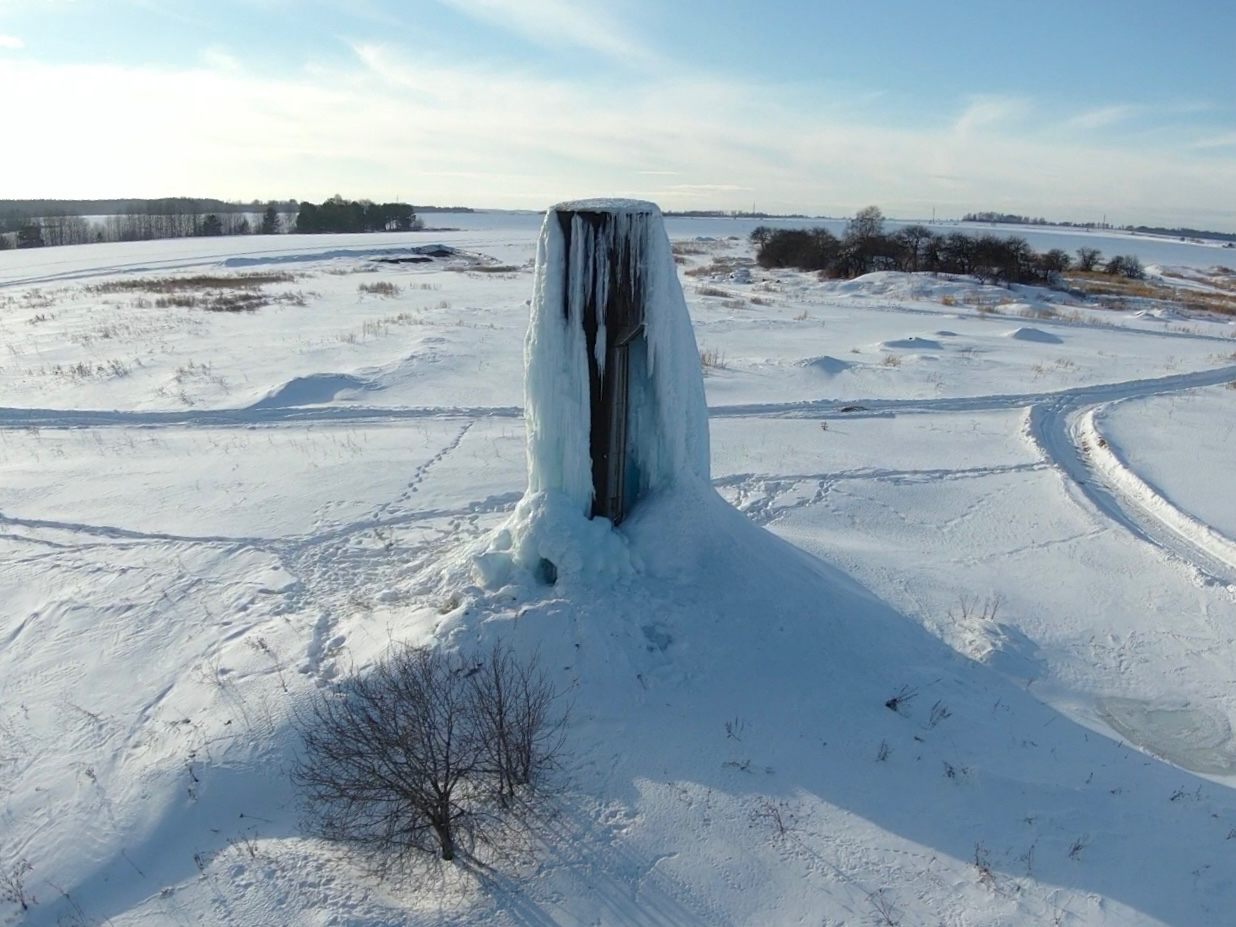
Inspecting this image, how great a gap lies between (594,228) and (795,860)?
191 inches

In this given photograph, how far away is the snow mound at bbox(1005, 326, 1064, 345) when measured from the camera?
2491 cm

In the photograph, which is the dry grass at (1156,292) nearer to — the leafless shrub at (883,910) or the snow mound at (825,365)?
the snow mound at (825,365)

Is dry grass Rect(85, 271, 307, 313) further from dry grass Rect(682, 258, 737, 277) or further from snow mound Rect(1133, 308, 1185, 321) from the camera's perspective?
snow mound Rect(1133, 308, 1185, 321)

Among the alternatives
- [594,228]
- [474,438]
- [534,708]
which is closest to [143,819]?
[534,708]

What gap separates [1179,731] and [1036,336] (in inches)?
852

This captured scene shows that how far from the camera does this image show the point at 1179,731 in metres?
6.62

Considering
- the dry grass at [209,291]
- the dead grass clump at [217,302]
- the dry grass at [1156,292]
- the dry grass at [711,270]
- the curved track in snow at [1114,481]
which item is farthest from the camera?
the dry grass at [711,270]

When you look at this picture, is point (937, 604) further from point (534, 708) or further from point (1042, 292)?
point (1042, 292)

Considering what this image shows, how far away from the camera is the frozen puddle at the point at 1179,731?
6.25 m

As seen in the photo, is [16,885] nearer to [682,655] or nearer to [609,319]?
[682,655]

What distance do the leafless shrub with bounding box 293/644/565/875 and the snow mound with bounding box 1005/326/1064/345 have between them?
2398 cm

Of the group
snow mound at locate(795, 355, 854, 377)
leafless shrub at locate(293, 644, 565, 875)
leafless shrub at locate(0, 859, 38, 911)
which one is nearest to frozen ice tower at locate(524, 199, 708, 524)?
leafless shrub at locate(293, 644, 565, 875)

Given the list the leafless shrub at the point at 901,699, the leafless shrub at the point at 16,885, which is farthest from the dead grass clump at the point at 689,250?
the leafless shrub at the point at 16,885

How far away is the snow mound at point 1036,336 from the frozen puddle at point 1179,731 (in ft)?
66.8
